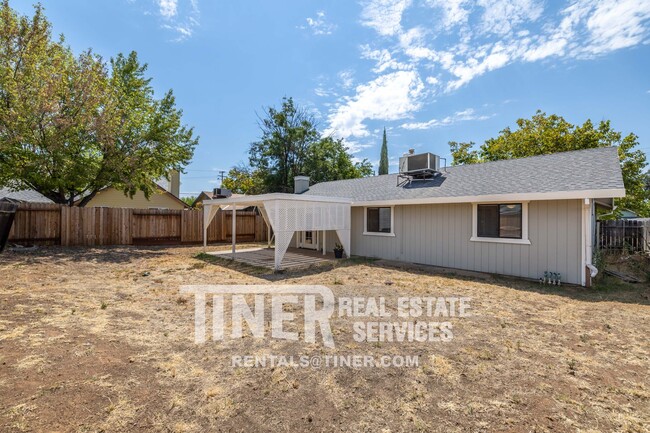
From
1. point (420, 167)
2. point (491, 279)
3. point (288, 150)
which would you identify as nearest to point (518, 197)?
point (491, 279)

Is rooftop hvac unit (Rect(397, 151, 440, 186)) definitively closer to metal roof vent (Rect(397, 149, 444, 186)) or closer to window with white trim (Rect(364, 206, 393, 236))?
metal roof vent (Rect(397, 149, 444, 186))

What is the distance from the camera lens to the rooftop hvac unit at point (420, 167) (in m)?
10.7

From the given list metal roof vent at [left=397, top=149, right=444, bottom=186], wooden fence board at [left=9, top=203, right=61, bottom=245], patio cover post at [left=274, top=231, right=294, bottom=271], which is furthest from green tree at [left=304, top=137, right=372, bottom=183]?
patio cover post at [left=274, top=231, right=294, bottom=271]

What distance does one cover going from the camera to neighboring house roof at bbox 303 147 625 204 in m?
6.62

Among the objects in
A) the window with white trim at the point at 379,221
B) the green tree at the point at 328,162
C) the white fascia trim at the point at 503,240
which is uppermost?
the green tree at the point at 328,162

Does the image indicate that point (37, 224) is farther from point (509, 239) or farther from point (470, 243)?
point (509, 239)

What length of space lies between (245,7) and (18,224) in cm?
1096

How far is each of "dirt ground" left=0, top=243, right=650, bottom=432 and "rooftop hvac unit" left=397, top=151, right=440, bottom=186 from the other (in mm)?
6087

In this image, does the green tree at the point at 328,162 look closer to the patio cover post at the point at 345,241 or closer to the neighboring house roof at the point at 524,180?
the neighboring house roof at the point at 524,180

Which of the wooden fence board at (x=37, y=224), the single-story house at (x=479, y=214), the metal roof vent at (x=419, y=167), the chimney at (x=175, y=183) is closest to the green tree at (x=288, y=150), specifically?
the chimney at (x=175, y=183)

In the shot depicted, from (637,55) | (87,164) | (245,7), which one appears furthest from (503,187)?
Answer: (87,164)

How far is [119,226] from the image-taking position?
42.9 feet

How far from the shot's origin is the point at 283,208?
8289 mm

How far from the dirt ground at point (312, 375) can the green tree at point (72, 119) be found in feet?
27.7
